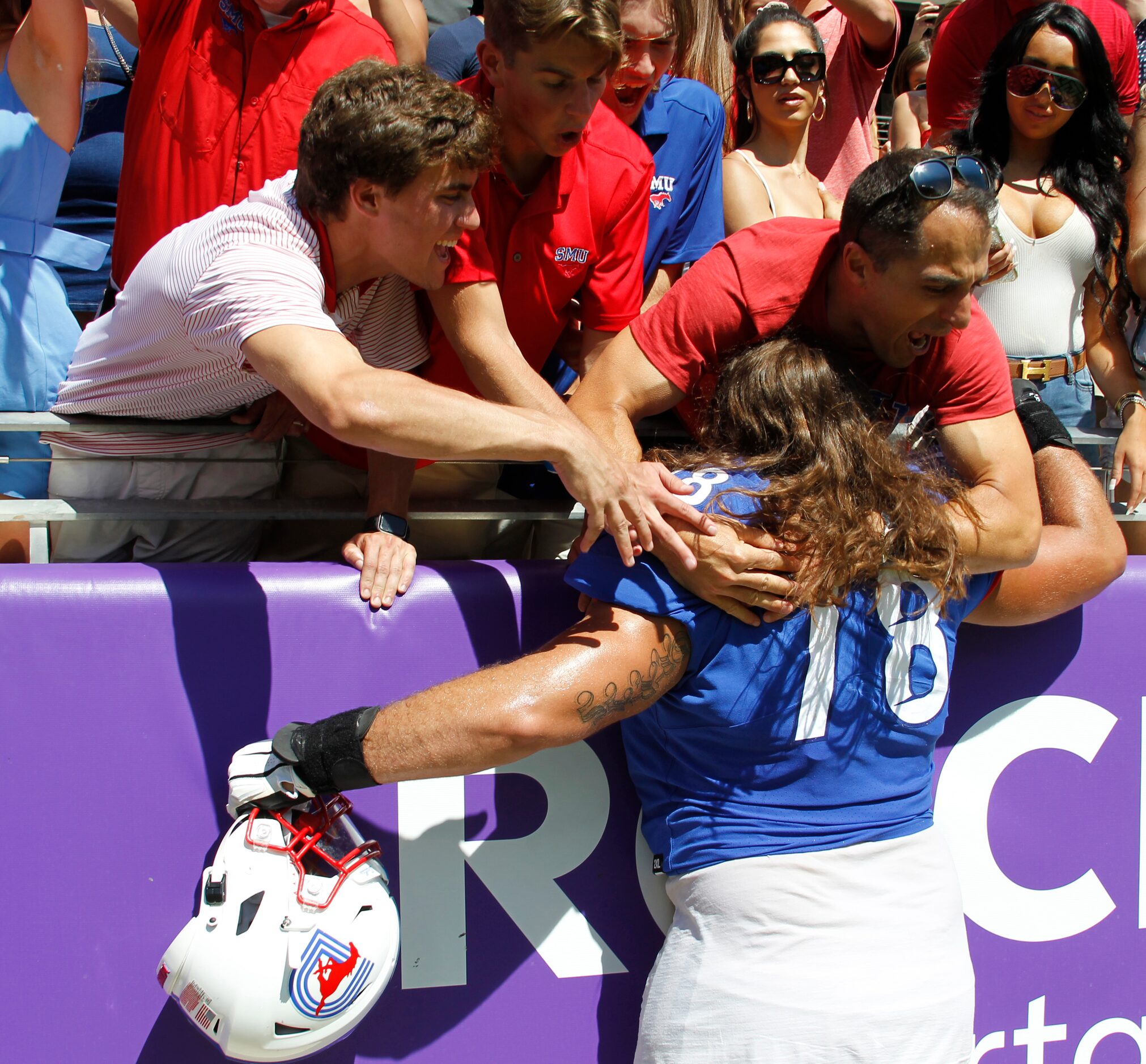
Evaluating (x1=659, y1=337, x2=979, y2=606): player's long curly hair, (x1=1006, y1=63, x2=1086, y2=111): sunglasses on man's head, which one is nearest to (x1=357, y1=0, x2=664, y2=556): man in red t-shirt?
(x1=659, y1=337, x2=979, y2=606): player's long curly hair

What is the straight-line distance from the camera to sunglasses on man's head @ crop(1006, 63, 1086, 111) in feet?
9.86

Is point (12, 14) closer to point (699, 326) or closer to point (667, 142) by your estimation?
point (667, 142)

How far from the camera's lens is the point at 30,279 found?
95.0 inches

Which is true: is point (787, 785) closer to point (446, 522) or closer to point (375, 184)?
point (446, 522)

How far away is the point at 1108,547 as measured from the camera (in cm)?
235

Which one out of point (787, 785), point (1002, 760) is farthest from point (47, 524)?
point (1002, 760)

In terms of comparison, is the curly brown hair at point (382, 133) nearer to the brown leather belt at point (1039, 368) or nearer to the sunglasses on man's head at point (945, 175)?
the sunglasses on man's head at point (945, 175)

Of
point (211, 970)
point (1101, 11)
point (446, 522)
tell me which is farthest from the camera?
point (1101, 11)

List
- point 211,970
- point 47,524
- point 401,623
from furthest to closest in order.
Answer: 1. point 47,524
2. point 401,623
3. point 211,970

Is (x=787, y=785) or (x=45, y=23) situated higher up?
(x=45, y=23)

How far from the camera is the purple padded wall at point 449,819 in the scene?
200 centimetres

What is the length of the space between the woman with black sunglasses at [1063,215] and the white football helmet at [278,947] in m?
2.31

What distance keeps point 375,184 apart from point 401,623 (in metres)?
0.87

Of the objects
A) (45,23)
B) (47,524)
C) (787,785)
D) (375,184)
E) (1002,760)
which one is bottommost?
(1002,760)
